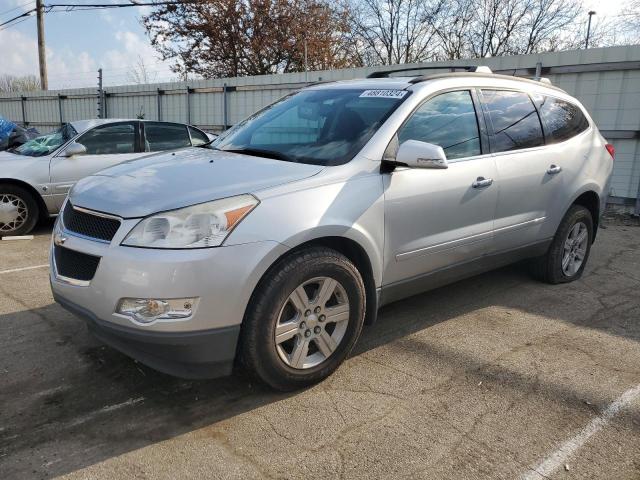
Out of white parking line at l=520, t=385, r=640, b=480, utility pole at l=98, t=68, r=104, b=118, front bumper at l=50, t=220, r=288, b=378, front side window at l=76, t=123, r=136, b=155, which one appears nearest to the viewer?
white parking line at l=520, t=385, r=640, b=480

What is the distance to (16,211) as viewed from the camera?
7074 millimetres

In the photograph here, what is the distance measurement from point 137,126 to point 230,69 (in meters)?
20.6

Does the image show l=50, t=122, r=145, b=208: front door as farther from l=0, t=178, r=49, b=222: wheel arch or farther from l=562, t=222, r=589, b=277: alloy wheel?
l=562, t=222, r=589, b=277: alloy wheel

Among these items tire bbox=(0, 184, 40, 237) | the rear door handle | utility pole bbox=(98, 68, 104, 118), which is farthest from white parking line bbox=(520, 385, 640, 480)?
utility pole bbox=(98, 68, 104, 118)

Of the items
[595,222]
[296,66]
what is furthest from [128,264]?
[296,66]

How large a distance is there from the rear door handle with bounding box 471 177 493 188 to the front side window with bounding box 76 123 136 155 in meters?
5.62

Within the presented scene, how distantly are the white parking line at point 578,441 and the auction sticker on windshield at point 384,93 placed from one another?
2.27m

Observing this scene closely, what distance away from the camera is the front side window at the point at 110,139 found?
24.8 ft

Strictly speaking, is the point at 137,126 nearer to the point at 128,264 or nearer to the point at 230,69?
the point at 128,264

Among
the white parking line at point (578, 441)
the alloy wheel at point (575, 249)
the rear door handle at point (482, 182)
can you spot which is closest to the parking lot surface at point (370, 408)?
the white parking line at point (578, 441)

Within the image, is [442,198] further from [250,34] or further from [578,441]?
[250,34]

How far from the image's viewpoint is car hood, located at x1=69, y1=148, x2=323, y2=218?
278 cm

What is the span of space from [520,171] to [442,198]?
3.30ft

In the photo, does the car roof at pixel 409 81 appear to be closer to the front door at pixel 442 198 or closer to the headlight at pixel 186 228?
the front door at pixel 442 198
